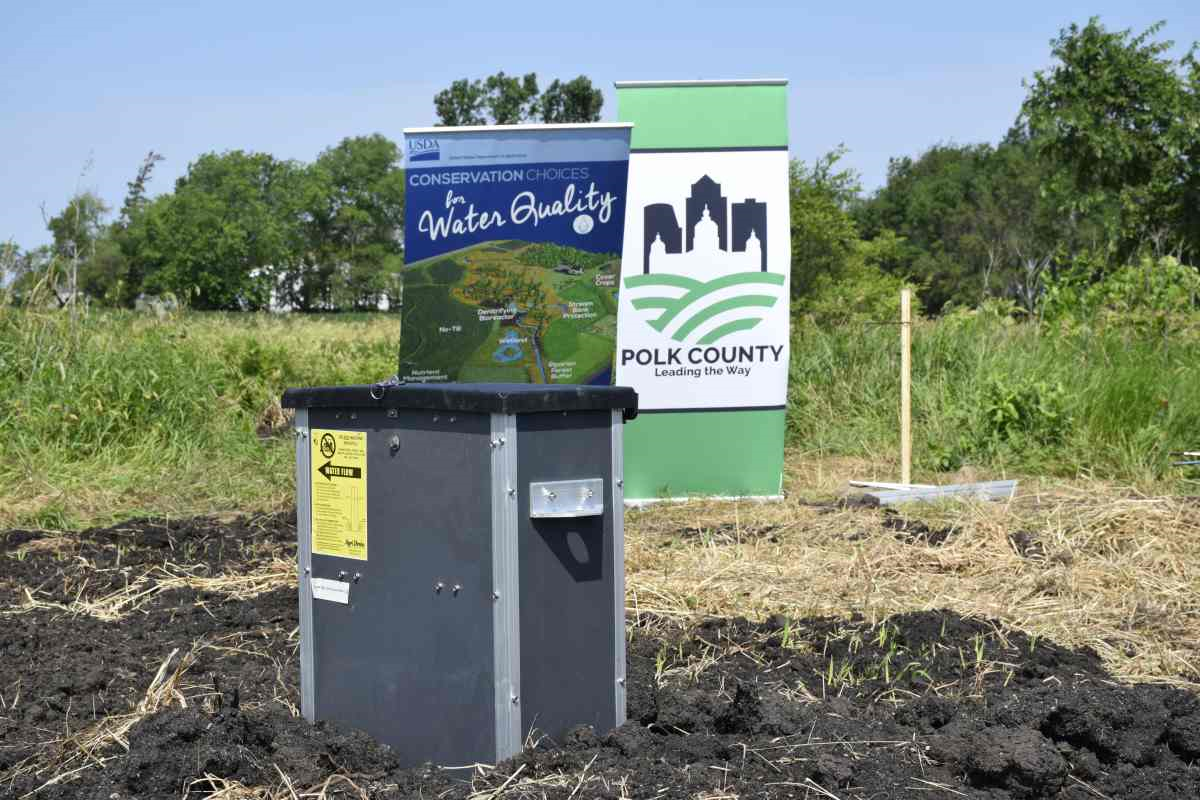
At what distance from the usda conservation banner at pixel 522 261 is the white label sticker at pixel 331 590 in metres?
2.05

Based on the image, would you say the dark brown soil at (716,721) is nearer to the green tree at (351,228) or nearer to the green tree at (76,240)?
the green tree at (76,240)

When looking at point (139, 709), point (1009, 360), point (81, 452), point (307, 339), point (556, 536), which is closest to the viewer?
point (556, 536)

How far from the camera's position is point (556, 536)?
9.79 feet

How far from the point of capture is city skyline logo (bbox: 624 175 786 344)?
327 inches

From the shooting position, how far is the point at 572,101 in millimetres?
69375

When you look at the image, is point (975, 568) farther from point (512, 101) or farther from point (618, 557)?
point (512, 101)

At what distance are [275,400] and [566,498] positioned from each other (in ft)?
29.7

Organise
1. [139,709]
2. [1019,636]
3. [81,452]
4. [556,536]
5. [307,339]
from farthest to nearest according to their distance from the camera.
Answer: [307,339], [81,452], [1019,636], [139,709], [556,536]

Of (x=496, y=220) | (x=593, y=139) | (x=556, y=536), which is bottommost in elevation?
(x=556, y=536)

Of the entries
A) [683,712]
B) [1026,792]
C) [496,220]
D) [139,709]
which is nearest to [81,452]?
[496,220]

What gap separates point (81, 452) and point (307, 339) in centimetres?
559

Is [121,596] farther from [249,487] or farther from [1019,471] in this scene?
[1019,471]

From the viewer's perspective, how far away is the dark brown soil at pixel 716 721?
9.80 ft

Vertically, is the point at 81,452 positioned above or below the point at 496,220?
below
